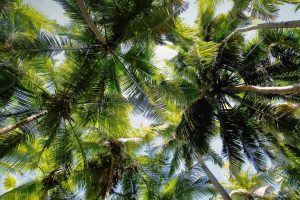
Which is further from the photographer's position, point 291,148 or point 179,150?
point 179,150

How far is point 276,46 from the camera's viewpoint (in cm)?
1049

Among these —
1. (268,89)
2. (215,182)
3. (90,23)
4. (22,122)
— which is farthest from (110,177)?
(268,89)

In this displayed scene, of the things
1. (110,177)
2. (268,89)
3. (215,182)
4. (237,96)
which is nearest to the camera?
(268,89)

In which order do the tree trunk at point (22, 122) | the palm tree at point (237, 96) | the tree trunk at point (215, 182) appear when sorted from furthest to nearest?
the tree trunk at point (215, 182)
the palm tree at point (237, 96)
the tree trunk at point (22, 122)

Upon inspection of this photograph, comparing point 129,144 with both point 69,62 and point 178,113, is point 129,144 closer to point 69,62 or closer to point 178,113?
point 178,113

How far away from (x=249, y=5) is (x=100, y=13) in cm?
401

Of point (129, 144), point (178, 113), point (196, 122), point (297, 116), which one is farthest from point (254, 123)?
point (129, 144)

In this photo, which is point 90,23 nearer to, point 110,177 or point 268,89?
point 110,177

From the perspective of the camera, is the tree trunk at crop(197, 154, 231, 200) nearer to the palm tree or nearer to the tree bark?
the palm tree

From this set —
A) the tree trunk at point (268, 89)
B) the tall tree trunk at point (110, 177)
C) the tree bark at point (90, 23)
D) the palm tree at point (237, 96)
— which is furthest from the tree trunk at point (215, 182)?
the tree bark at point (90, 23)

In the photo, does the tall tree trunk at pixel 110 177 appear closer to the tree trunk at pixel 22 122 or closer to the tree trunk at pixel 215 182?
the tree trunk at pixel 22 122

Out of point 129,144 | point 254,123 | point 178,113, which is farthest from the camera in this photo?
point 178,113

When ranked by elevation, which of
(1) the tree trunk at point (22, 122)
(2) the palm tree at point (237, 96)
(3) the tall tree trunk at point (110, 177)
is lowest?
(3) the tall tree trunk at point (110, 177)

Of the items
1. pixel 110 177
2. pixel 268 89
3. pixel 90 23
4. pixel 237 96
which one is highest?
pixel 90 23
